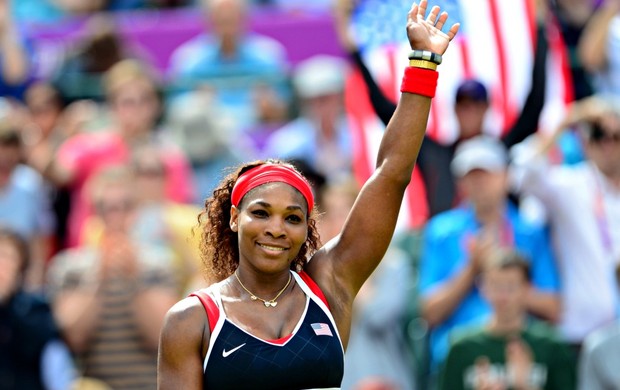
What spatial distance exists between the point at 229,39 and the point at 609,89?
2930 millimetres

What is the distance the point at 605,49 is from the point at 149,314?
3465 millimetres

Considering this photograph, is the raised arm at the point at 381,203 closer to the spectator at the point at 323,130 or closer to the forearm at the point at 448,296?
the forearm at the point at 448,296

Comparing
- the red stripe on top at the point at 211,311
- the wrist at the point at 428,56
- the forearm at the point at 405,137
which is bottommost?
the red stripe on top at the point at 211,311

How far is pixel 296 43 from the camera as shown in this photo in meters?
11.1

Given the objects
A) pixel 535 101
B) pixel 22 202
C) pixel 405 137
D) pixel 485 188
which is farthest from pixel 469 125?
pixel 405 137

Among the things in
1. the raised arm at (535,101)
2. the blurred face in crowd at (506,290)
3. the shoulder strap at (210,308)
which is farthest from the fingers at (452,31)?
the raised arm at (535,101)

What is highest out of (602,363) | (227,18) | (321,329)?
(227,18)

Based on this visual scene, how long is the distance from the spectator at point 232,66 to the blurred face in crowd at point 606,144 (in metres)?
3.02

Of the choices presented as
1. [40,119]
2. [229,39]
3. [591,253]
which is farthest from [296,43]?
[591,253]

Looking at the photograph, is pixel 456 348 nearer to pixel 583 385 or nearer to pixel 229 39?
pixel 583 385

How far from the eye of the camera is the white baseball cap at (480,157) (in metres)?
7.98

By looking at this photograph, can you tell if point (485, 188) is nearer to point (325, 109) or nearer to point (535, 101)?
point (535, 101)

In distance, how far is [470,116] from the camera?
8.48m

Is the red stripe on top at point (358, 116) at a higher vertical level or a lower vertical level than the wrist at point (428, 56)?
higher
